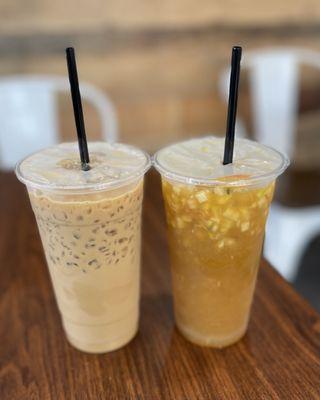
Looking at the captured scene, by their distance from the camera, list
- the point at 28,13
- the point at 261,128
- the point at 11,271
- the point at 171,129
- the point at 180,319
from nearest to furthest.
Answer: the point at 180,319, the point at 11,271, the point at 28,13, the point at 261,128, the point at 171,129

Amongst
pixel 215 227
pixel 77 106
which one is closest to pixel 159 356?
pixel 215 227

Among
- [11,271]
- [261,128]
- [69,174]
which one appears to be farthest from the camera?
[261,128]

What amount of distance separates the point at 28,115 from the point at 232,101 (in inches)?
53.5

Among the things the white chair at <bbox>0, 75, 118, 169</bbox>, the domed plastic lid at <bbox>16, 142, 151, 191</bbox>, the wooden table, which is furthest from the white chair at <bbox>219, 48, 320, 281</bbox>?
the domed plastic lid at <bbox>16, 142, 151, 191</bbox>

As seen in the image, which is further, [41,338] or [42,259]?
[42,259]

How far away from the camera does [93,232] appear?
0.64m

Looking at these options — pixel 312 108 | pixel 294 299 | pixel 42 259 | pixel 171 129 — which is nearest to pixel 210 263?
pixel 294 299

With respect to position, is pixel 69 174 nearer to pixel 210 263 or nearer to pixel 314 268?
pixel 210 263

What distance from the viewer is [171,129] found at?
232 cm

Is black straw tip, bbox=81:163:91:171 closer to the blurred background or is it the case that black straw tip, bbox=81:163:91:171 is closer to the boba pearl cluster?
the boba pearl cluster

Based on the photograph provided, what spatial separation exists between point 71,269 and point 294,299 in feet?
1.43

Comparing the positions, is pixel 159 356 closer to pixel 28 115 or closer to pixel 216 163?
pixel 216 163

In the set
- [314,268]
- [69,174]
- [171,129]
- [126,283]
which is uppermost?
[69,174]

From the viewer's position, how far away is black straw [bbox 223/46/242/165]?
0.59 metres
